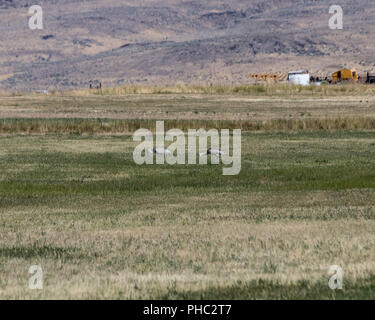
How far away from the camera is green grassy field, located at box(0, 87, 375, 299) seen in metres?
13.4

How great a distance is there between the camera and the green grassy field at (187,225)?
13352mm

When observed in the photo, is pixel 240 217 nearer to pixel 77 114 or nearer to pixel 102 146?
pixel 102 146

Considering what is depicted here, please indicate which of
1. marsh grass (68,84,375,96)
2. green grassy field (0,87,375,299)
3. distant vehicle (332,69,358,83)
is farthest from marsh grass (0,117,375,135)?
distant vehicle (332,69,358,83)

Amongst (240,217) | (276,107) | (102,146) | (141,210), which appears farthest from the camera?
(276,107)

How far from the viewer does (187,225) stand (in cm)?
2061

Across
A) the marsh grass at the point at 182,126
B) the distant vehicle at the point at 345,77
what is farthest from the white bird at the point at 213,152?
the distant vehicle at the point at 345,77

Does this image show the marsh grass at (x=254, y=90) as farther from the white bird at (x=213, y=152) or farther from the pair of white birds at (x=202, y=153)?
the white bird at (x=213, y=152)

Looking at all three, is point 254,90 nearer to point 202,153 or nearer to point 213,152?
A: point 213,152

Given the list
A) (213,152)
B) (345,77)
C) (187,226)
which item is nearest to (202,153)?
(213,152)

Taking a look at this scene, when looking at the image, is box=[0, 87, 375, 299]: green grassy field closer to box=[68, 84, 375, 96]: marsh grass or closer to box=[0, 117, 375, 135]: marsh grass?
box=[0, 117, 375, 135]: marsh grass

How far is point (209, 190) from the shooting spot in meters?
29.0
